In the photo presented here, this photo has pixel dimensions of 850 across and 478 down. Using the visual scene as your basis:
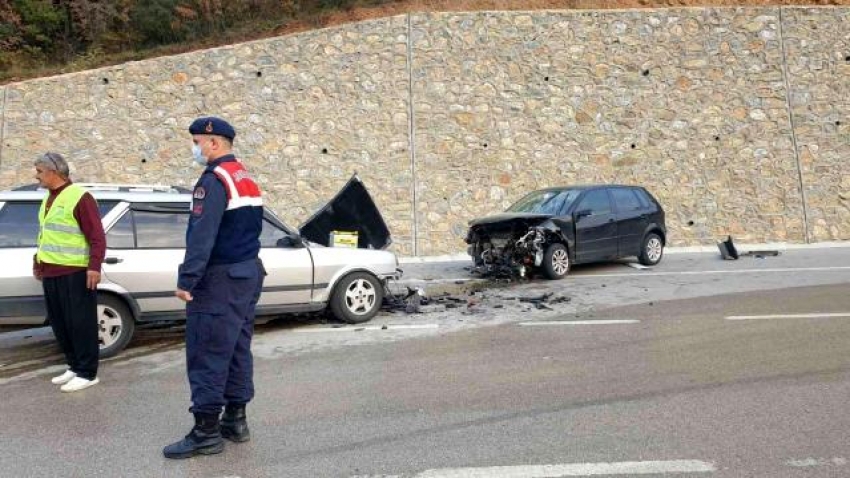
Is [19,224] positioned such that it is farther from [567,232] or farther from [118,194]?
[567,232]

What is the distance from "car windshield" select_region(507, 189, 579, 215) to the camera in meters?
11.9

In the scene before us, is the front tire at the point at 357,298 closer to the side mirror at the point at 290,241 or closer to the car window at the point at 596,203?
the side mirror at the point at 290,241

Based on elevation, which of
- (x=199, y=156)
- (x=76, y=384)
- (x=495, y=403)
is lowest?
Answer: (x=495, y=403)

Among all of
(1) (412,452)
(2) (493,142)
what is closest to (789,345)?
(1) (412,452)

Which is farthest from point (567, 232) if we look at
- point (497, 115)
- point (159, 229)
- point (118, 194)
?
point (118, 194)

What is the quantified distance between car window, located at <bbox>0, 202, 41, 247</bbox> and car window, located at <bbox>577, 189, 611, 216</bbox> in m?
8.50

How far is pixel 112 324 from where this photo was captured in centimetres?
657

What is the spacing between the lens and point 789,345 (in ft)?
21.3

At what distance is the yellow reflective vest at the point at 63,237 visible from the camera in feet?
17.8

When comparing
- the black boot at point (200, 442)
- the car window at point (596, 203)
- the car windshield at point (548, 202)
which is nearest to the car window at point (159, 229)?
the black boot at point (200, 442)

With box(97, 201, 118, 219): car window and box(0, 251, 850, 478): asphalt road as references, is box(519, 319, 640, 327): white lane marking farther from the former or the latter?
box(97, 201, 118, 219): car window

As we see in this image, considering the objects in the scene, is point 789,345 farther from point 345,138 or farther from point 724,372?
Result: point 345,138

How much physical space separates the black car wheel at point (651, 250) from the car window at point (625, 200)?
68 centimetres

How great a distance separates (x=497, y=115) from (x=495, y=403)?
13.0 meters
